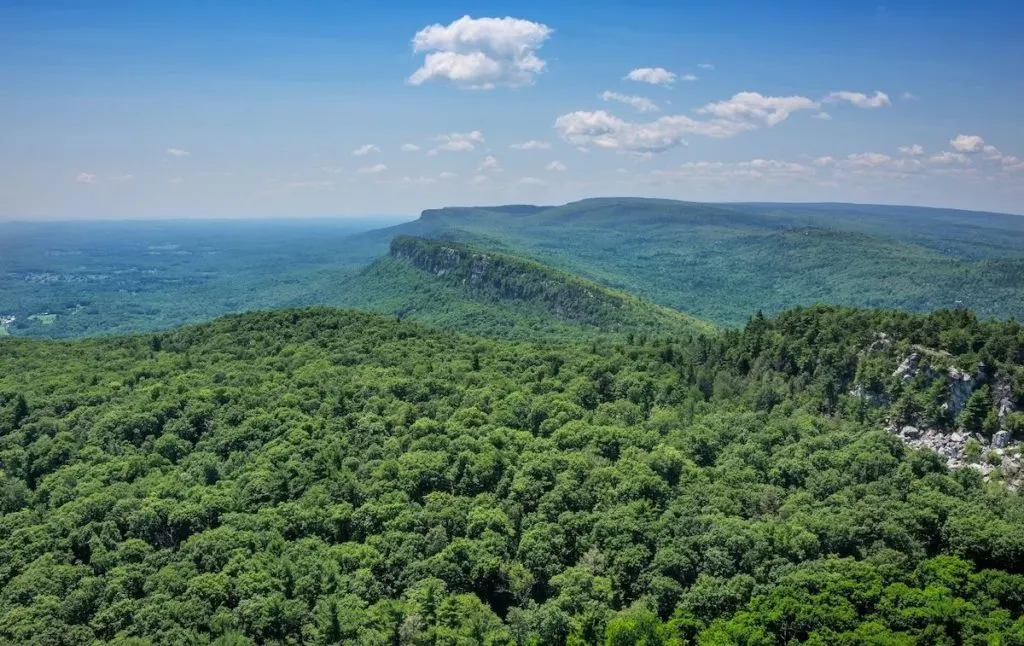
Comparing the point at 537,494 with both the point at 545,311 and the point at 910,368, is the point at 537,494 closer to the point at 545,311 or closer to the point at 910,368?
the point at 910,368

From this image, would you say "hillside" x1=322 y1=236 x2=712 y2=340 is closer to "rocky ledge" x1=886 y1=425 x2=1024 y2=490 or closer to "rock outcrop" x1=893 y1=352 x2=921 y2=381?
"rock outcrop" x1=893 y1=352 x2=921 y2=381

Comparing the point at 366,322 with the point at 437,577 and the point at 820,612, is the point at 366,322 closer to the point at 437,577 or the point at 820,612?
the point at 437,577

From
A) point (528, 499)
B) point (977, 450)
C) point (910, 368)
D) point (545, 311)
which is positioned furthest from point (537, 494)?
point (545, 311)

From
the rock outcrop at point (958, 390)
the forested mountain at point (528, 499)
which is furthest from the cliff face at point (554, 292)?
the rock outcrop at point (958, 390)

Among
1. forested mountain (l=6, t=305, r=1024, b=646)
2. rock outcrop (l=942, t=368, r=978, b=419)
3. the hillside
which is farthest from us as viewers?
the hillside

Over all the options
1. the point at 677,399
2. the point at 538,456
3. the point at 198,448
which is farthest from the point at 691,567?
the point at 198,448

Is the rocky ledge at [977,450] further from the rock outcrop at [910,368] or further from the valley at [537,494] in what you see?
the rock outcrop at [910,368]

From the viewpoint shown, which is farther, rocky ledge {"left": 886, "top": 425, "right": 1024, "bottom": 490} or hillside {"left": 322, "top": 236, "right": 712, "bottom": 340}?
hillside {"left": 322, "top": 236, "right": 712, "bottom": 340}

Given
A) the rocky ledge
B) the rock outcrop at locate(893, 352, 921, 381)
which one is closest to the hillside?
the rock outcrop at locate(893, 352, 921, 381)
